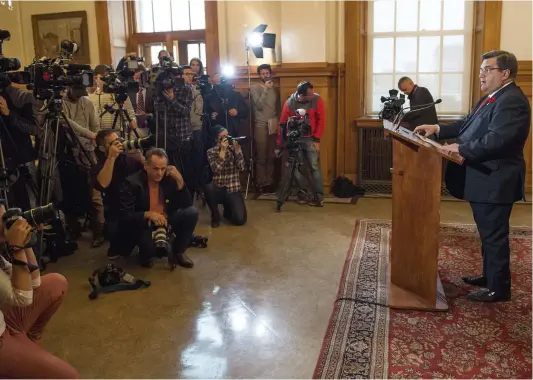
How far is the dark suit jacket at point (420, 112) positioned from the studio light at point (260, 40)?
1.59 metres

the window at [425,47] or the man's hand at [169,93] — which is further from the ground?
the window at [425,47]

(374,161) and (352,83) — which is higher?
(352,83)

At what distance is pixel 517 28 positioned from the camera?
514 cm

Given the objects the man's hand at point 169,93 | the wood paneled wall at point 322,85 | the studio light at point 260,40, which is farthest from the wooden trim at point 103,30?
the man's hand at point 169,93

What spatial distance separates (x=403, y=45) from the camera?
5.64m

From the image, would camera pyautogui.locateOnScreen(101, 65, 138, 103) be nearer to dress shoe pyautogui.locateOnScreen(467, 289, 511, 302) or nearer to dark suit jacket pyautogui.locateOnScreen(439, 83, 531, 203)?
dark suit jacket pyautogui.locateOnScreen(439, 83, 531, 203)

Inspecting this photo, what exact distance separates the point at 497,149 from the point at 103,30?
4976mm

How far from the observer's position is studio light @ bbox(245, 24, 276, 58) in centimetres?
558

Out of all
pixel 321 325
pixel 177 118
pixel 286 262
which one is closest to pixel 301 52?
pixel 177 118

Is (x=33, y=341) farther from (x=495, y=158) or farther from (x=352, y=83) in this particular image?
(x=352, y=83)

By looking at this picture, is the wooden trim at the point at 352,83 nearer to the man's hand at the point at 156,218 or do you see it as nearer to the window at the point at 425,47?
the window at the point at 425,47

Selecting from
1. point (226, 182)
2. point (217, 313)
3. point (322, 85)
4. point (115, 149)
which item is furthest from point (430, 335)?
point (322, 85)

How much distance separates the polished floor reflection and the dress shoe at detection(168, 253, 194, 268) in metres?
0.05

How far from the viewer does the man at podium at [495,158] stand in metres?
2.64
